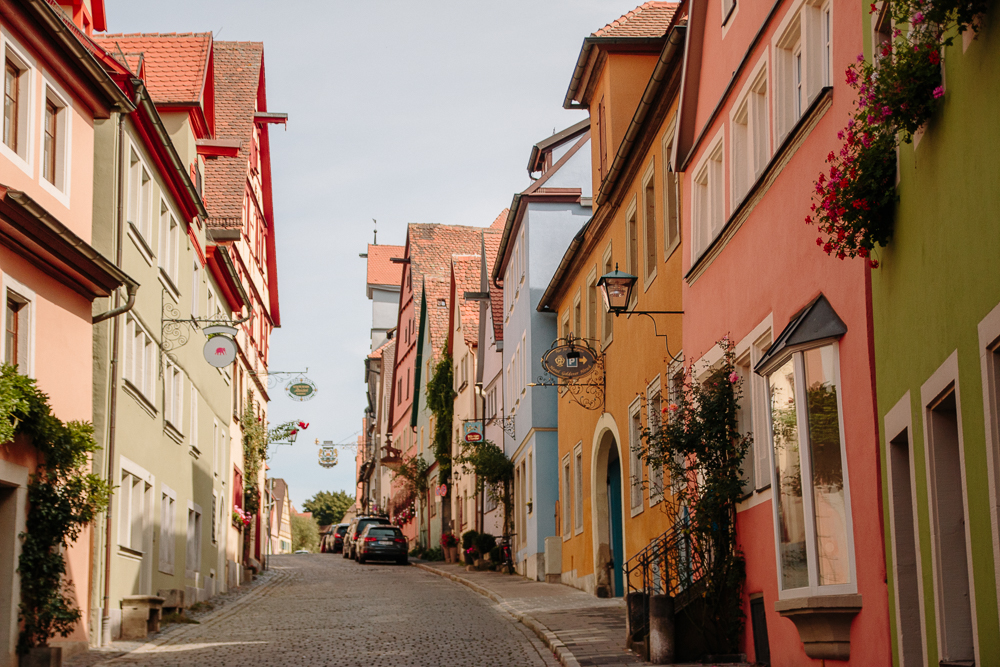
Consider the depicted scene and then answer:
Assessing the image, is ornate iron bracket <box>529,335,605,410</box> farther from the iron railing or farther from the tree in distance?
the tree in distance

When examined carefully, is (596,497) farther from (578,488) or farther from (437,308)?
(437,308)

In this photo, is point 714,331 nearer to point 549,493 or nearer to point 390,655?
point 390,655

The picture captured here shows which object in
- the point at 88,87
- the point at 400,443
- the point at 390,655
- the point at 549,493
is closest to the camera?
the point at 390,655

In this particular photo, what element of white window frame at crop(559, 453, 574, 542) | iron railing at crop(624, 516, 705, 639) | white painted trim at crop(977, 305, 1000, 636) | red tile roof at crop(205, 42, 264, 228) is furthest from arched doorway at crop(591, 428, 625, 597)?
white painted trim at crop(977, 305, 1000, 636)

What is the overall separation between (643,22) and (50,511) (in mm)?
13760

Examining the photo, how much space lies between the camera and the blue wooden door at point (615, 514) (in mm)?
21984

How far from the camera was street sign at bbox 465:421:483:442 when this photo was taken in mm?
36406

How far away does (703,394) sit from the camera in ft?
43.3

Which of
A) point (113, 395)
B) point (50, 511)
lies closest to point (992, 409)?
point (50, 511)

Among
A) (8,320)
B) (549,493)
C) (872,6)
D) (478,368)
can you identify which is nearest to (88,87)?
(8,320)

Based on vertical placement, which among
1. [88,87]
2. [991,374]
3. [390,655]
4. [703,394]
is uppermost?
[88,87]

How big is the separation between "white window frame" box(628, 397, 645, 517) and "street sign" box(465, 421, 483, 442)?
1685 cm

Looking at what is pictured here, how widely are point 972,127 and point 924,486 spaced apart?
93.8 inches

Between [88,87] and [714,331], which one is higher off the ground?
[88,87]
